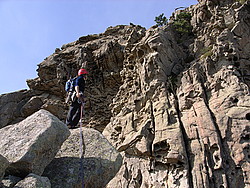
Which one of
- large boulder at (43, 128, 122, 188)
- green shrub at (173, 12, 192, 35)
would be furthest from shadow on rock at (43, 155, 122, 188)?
green shrub at (173, 12, 192, 35)

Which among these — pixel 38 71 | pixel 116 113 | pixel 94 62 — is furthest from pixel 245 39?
pixel 38 71

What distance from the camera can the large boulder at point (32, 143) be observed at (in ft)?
15.2

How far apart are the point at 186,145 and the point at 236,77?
557 centimetres

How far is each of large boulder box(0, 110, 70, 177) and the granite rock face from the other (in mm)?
10187

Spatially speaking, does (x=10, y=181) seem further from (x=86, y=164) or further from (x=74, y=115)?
(x=74, y=115)

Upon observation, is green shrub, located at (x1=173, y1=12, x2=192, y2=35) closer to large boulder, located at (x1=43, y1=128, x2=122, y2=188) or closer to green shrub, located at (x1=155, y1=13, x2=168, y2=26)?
green shrub, located at (x1=155, y1=13, x2=168, y2=26)

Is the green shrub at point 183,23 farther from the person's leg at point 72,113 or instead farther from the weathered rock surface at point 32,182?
the weathered rock surface at point 32,182

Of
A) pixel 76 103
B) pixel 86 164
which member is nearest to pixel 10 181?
pixel 86 164

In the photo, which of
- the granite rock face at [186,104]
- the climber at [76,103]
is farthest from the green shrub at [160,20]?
the climber at [76,103]

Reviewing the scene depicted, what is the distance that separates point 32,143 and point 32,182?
0.87 m

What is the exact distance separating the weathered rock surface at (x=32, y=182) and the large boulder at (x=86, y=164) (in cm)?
67

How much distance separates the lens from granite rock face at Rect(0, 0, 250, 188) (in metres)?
13.4

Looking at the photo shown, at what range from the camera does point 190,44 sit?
22297 millimetres

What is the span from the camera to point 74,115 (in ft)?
29.8
